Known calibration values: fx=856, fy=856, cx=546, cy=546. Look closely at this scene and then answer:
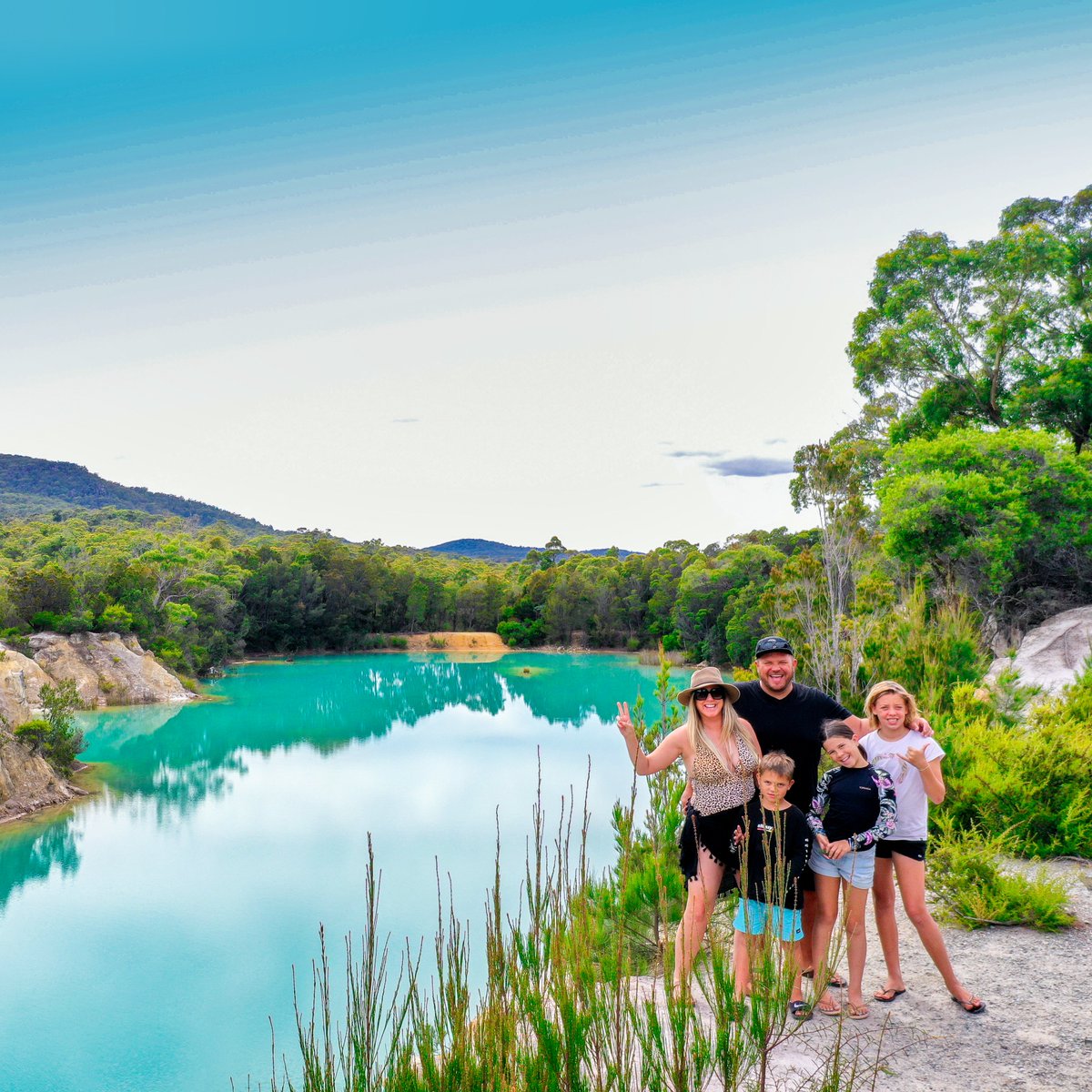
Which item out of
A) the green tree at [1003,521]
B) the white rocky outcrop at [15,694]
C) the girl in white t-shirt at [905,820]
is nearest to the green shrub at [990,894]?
the girl in white t-shirt at [905,820]

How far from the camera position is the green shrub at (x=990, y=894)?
3.72 metres

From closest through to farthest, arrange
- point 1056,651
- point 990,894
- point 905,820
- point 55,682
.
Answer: point 905,820 → point 990,894 → point 1056,651 → point 55,682

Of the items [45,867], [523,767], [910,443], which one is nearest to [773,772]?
[910,443]

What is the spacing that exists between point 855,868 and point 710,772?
1.87ft

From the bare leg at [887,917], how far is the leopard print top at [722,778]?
58 cm

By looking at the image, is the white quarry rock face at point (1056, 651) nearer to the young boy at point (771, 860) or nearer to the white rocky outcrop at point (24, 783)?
the young boy at point (771, 860)

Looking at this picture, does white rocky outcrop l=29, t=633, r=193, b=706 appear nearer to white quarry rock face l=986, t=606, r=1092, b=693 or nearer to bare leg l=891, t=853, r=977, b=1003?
white quarry rock face l=986, t=606, r=1092, b=693

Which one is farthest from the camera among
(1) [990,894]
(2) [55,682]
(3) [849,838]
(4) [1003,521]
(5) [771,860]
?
(2) [55,682]

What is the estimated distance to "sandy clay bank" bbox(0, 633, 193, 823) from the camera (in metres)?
13.1

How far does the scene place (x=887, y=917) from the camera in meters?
2.95

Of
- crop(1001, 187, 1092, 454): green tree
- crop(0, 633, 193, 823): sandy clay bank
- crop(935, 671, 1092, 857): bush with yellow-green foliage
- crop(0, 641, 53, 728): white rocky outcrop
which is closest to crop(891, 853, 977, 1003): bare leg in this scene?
crop(935, 671, 1092, 857): bush with yellow-green foliage

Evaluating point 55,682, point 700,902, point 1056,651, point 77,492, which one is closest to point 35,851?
point 55,682

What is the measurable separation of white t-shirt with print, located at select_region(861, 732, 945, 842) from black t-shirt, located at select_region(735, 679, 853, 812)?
0.70ft

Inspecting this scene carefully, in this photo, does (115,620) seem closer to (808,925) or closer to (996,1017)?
(808,925)
